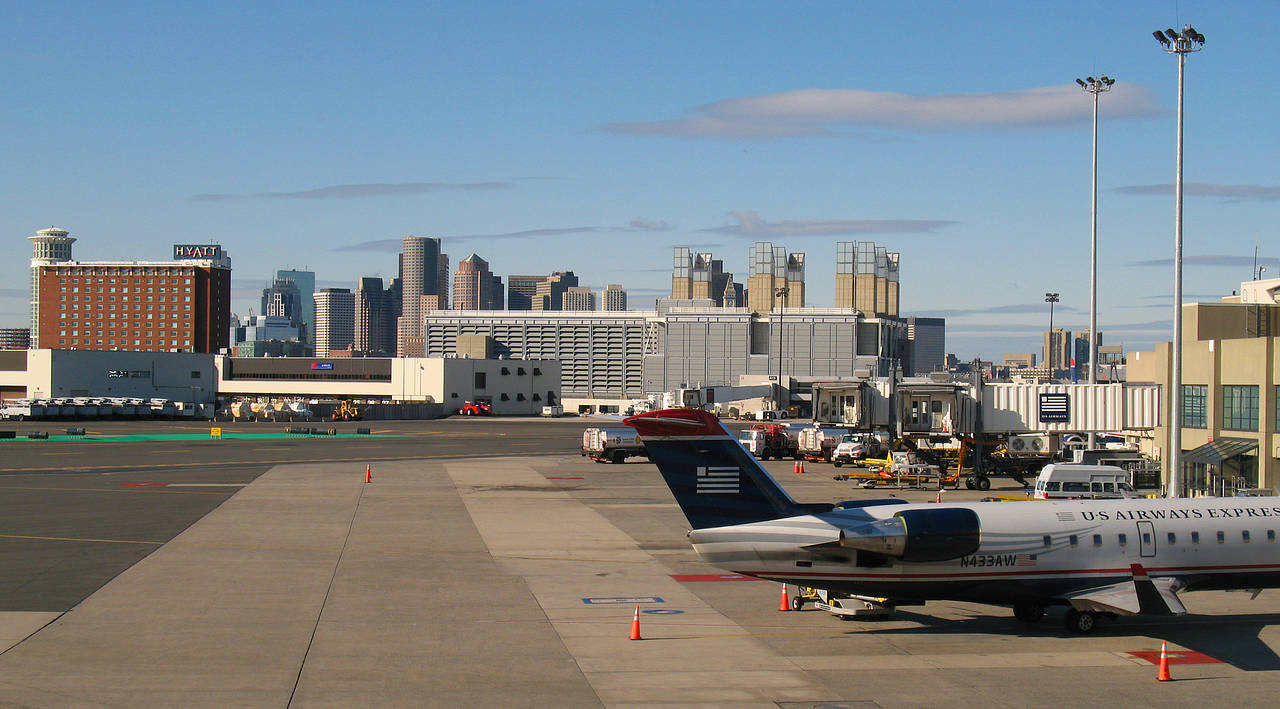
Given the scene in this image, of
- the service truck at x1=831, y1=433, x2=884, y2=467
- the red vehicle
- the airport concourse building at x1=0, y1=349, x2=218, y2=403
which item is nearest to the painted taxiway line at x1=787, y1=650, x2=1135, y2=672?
the service truck at x1=831, y1=433, x2=884, y2=467

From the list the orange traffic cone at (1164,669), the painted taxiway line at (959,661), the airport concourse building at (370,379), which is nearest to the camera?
the orange traffic cone at (1164,669)

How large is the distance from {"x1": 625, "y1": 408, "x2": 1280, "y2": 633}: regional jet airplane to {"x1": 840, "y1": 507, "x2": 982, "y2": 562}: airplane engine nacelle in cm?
3

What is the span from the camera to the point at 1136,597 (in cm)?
2541

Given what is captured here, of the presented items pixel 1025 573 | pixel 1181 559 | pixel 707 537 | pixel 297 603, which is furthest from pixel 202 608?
pixel 1181 559

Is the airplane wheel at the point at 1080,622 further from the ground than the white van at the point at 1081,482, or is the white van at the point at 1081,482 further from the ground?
the white van at the point at 1081,482

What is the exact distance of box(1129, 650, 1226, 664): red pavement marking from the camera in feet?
76.8

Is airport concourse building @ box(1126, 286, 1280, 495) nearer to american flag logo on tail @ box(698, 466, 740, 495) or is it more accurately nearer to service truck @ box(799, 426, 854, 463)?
→ service truck @ box(799, 426, 854, 463)

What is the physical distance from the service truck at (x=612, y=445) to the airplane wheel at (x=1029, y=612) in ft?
171

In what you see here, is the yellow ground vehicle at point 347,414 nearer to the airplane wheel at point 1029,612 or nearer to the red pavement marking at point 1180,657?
the airplane wheel at point 1029,612

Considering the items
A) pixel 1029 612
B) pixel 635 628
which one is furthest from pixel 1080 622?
pixel 635 628

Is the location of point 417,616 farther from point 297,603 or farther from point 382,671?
point 382,671

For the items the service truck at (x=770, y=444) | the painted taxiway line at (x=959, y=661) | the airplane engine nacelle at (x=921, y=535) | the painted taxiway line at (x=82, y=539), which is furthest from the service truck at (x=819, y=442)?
the painted taxiway line at (x=959, y=661)

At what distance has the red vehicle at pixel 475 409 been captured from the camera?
17362 centimetres

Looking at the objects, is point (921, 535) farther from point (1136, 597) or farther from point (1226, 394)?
point (1226, 394)
